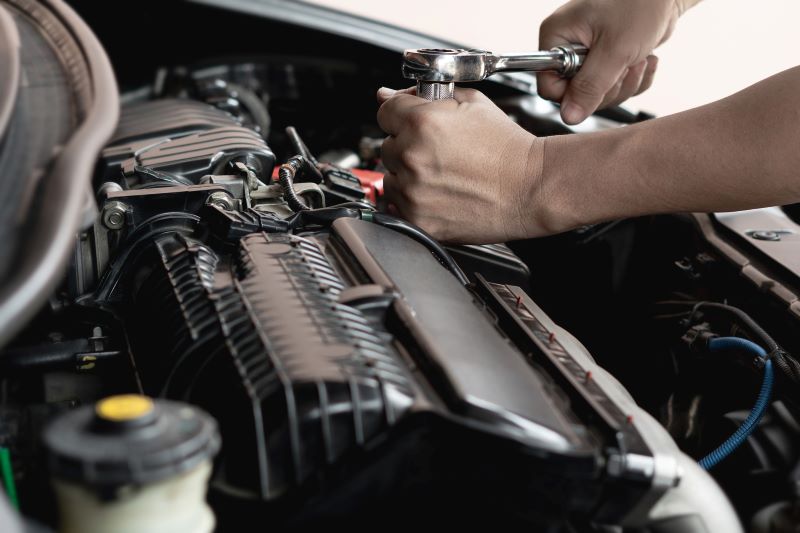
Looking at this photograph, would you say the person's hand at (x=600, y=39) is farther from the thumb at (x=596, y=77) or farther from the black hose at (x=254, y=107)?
the black hose at (x=254, y=107)

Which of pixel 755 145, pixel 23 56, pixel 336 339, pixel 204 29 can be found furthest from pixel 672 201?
pixel 204 29

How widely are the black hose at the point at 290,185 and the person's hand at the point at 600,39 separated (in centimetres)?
45

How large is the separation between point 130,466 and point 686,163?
2.53ft

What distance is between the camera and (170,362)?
2.60 feet

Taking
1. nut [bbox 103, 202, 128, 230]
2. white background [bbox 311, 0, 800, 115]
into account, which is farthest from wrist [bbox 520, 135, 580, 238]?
white background [bbox 311, 0, 800, 115]

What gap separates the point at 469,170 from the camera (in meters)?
1.12

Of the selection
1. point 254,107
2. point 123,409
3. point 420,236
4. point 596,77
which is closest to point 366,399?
point 123,409

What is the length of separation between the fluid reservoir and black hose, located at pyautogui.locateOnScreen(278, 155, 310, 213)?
1.67 feet

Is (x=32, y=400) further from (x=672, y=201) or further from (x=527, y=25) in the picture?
(x=527, y=25)

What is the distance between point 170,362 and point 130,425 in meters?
0.27

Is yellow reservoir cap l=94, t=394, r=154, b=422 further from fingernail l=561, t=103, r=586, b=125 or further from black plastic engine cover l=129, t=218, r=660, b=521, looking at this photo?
fingernail l=561, t=103, r=586, b=125

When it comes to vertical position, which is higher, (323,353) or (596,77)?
(596,77)

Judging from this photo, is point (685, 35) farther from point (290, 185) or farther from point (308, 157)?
point (290, 185)

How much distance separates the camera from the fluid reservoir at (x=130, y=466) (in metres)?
0.50
